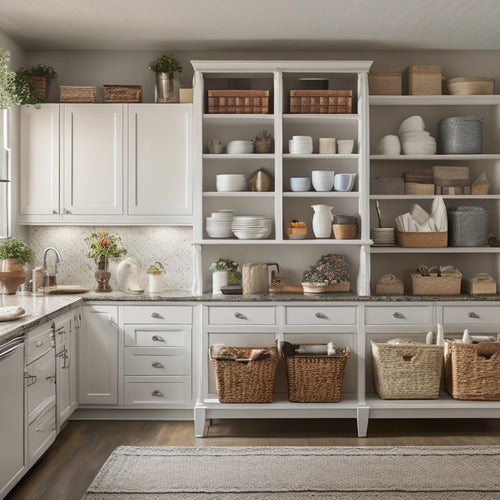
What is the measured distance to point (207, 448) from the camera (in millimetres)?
3895

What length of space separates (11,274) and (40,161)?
0.92 metres

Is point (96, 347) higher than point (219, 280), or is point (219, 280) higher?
point (219, 280)

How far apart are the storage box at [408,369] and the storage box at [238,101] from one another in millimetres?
1858

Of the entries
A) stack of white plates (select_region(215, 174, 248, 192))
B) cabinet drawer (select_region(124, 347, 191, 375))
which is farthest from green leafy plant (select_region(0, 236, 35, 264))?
stack of white plates (select_region(215, 174, 248, 192))

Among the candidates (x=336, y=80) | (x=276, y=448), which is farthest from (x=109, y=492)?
(x=336, y=80)

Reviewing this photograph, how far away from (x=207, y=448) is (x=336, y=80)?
2833 millimetres

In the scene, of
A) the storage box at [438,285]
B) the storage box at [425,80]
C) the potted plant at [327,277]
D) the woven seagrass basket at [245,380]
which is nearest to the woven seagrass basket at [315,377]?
the woven seagrass basket at [245,380]

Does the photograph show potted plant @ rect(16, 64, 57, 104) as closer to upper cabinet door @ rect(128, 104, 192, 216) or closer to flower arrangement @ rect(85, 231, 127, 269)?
upper cabinet door @ rect(128, 104, 192, 216)

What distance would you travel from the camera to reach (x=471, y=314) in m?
4.34

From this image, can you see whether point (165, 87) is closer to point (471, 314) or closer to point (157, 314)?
point (157, 314)

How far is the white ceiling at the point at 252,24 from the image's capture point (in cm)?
397

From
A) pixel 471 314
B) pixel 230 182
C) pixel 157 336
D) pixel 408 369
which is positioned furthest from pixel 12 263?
pixel 471 314

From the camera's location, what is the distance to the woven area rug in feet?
10.7

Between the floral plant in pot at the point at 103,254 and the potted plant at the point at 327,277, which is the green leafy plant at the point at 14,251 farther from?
the potted plant at the point at 327,277
